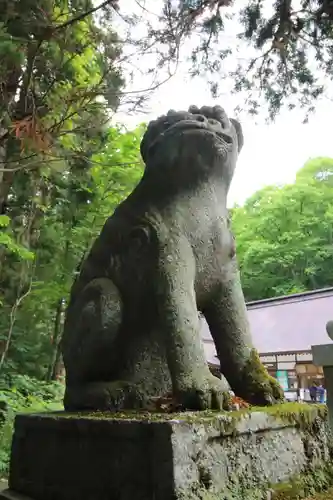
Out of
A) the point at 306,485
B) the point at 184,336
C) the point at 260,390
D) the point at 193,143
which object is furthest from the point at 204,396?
the point at 193,143

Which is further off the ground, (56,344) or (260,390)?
(56,344)

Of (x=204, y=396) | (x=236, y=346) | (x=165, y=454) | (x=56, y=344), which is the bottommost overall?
(x=165, y=454)

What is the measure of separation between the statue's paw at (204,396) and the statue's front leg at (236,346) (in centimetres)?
23

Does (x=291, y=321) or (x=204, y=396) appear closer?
(x=204, y=396)

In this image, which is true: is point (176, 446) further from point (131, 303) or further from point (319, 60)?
point (319, 60)

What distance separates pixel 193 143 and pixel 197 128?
6 cm

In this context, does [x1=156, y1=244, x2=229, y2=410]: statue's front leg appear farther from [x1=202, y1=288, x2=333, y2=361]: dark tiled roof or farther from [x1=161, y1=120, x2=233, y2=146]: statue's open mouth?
[x1=202, y1=288, x2=333, y2=361]: dark tiled roof

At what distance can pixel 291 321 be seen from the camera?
459 inches

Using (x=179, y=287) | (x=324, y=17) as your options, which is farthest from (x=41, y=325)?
(x=179, y=287)

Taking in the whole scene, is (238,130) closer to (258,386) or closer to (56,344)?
(258,386)

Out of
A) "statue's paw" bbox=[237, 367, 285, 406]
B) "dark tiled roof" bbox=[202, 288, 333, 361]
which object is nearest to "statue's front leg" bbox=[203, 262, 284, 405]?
"statue's paw" bbox=[237, 367, 285, 406]

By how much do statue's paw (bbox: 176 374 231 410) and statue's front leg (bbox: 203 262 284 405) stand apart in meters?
0.23

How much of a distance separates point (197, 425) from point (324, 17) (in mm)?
4000

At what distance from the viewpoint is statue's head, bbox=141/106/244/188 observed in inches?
73.7
